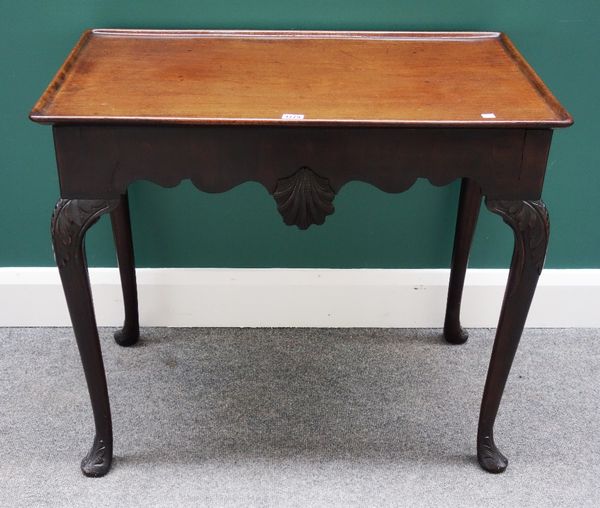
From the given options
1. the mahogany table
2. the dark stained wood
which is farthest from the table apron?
the dark stained wood

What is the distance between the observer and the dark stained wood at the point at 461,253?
1.72m

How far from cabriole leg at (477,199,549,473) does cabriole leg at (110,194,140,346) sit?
0.79m

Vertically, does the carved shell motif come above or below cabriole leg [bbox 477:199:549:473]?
above

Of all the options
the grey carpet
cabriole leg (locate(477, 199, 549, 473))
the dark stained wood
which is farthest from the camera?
the dark stained wood

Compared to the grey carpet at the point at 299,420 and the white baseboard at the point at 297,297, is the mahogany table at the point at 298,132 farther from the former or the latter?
the white baseboard at the point at 297,297

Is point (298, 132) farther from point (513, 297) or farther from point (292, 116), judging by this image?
point (513, 297)

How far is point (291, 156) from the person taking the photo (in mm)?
1277

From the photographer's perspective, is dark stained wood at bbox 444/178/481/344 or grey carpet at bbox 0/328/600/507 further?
dark stained wood at bbox 444/178/481/344

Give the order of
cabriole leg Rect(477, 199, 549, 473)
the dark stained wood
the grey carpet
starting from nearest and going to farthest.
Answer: cabriole leg Rect(477, 199, 549, 473) → the grey carpet → the dark stained wood

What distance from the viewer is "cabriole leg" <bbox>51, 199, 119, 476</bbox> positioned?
4.31 feet

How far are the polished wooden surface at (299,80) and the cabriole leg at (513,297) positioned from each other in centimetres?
16

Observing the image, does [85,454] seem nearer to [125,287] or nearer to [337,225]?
[125,287]

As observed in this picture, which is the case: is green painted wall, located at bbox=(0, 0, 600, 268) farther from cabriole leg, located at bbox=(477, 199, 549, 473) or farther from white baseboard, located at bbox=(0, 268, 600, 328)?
cabriole leg, located at bbox=(477, 199, 549, 473)

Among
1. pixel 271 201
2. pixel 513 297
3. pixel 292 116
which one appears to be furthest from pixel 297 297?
pixel 292 116
